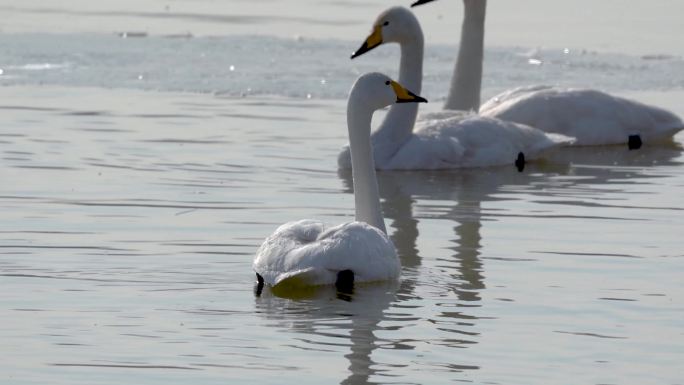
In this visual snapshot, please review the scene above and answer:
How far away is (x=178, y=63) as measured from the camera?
17250 millimetres

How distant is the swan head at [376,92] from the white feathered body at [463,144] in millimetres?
3159

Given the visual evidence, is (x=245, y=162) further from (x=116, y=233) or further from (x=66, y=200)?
(x=116, y=233)

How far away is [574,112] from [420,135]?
6.21 feet

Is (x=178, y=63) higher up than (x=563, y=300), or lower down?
higher up

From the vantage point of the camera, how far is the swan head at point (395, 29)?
41.3 feet

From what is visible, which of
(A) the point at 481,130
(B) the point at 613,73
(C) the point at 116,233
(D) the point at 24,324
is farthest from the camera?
(B) the point at 613,73

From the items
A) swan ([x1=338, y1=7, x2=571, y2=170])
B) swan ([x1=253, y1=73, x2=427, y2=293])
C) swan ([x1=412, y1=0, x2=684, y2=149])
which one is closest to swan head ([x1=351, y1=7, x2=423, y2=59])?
swan ([x1=338, y1=7, x2=571, y2=170])

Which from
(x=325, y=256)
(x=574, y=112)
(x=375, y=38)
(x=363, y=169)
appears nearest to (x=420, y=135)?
(x=375, y=38)

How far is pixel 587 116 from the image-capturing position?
14.0 meters

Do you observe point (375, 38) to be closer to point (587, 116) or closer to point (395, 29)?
point (395, 29)

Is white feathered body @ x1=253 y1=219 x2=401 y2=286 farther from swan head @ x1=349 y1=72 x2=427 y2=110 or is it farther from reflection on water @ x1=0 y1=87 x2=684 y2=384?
swan head @ x1=349 y1=72 x2=427 y2=110

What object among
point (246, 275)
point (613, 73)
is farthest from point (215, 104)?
point (246, 275)

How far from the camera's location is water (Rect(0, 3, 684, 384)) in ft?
21.6

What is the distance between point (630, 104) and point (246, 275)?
6638mm
